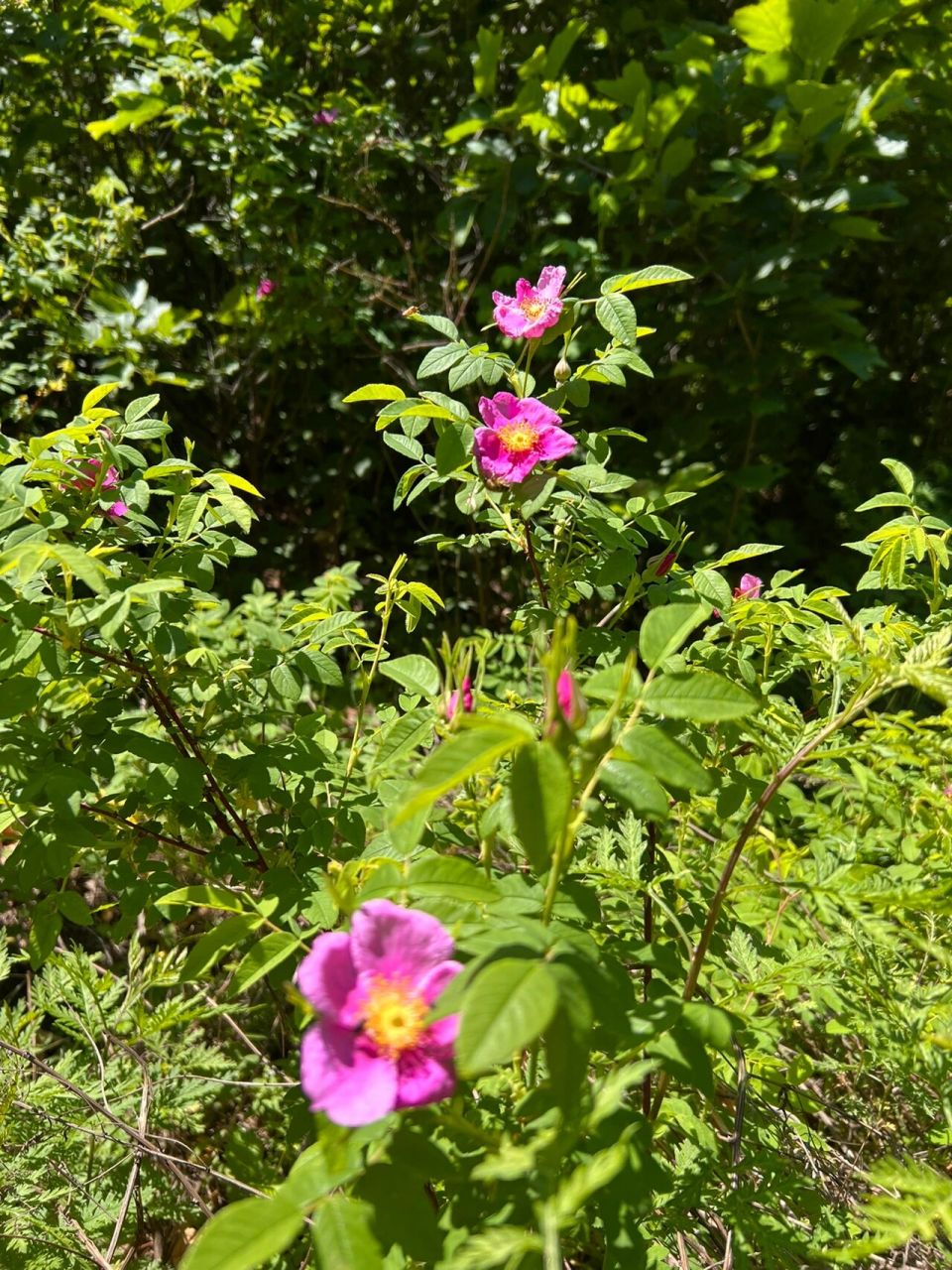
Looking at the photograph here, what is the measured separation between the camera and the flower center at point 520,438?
1.00 m

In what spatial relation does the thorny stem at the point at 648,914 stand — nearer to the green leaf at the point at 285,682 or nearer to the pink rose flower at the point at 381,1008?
the pink rose flower at the point at 381,1008

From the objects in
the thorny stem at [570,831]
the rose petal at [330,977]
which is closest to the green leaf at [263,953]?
the rose petal at [330,977]

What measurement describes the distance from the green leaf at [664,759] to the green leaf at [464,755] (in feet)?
0.34

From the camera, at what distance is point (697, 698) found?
66 cm

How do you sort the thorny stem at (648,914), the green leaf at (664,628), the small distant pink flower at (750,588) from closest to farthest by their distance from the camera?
the green leaf at (664,628) < the thorny stem at (648,914) < the small distant pink flower at (750,588)

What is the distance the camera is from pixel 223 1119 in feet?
5.57

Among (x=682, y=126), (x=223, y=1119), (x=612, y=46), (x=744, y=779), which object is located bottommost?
(x=223, y=1119)

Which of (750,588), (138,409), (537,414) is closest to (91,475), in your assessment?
(138,409)

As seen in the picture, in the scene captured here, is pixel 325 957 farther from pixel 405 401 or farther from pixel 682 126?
pixel 682 126

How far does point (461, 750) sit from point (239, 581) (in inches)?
112

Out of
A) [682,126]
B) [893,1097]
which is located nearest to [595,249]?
[682,126]

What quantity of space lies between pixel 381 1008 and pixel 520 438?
26.0 inches

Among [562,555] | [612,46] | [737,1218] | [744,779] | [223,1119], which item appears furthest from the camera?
[612,46]

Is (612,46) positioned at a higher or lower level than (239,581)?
higher
